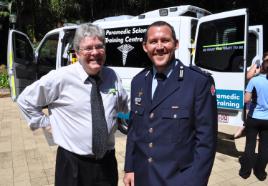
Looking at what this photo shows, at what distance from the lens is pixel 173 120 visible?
6.73ft

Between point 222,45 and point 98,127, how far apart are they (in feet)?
12.2

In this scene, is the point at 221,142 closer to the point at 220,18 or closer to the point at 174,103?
the point at 220,18

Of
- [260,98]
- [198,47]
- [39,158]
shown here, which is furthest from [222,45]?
[39,158]

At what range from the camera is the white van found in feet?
17.7

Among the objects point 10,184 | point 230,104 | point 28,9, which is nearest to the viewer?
point 10,184

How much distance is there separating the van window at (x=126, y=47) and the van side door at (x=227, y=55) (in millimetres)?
1048

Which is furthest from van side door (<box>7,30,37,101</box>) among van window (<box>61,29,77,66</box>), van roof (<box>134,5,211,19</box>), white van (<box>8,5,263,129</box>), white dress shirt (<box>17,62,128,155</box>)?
white dress shirt (<box>17,62,128,155</box>)

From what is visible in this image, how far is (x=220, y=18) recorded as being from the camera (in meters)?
5.66

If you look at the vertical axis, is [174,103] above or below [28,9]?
below

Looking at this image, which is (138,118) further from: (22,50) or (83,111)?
(22,50)

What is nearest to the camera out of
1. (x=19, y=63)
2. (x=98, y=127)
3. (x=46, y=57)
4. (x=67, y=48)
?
(x=98, y=127)

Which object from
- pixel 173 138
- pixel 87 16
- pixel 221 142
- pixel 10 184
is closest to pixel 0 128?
pixel 10 184

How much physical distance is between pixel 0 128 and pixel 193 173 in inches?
259

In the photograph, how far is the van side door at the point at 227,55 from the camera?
532cm
